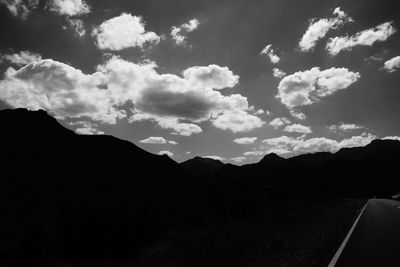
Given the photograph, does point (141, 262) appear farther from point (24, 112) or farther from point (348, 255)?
point (24, 112)

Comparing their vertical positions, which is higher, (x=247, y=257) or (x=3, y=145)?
(x=3, y=145)

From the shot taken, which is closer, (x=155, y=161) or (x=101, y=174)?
(x=101, y=174)

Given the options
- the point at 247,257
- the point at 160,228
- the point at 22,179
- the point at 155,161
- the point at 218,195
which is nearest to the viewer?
the point at 247,257

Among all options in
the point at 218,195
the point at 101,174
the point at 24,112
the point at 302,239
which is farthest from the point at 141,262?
the point at 24,112

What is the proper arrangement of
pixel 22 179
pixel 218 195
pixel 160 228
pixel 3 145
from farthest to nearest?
pixel 3 145 < pixel 22 179 < pixel 218 195 < pixel 160 228

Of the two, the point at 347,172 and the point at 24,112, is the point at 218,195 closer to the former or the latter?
the point at 24,112

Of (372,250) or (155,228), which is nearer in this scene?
(372,250)

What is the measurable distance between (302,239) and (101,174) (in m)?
78.1

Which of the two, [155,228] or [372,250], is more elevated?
[372,250]

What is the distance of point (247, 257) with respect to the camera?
9.22m

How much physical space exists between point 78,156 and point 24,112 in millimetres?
23565

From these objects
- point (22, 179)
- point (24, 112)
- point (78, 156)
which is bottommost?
point (22, 179)

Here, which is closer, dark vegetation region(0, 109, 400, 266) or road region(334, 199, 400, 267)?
road region(334, 199, 400, 267)

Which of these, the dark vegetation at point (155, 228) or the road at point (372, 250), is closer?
the road at point (372, 250)
